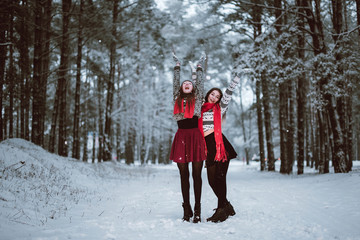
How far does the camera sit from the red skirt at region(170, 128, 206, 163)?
4.01 metres

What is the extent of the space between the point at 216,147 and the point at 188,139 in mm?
509

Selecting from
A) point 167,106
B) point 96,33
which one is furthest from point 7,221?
point 167,106

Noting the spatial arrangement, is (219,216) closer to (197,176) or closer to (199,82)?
(197,176)

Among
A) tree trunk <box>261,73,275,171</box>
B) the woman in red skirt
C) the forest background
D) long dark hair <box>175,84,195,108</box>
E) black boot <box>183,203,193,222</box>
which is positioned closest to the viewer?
black boot <box>183,203,193,222</box>

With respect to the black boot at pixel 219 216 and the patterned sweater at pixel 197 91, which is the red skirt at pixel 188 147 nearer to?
the patterned sweater at pixel 197 91

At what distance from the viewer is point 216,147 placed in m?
4.28

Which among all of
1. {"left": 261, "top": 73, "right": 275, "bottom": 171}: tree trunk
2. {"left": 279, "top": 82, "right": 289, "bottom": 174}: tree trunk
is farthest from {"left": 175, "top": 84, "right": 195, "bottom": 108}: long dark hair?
{"left": 261, "top": 73, "right": 275, "bottom": 171}: tree trunk

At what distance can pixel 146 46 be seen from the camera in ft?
71.4

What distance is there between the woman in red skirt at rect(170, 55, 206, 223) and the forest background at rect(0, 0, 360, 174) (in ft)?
5.25

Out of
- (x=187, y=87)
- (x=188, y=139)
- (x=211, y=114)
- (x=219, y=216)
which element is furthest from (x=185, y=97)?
(x=219, y=216)

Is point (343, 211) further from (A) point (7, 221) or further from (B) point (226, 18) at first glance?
(B) point (226, 18)

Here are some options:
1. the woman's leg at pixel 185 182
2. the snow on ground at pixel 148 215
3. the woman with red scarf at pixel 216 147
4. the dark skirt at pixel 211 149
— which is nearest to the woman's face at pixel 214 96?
the woman with red scarf at pixel 216 147

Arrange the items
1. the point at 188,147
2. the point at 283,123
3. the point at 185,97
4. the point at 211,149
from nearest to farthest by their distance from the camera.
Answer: the point at 188,147 < the point at 185,97 < the point at 211,149 < the point at 283,123

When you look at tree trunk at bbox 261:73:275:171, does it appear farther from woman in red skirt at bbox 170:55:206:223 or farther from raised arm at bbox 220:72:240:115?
woman in red skirt at bbox 170:55:206:223
